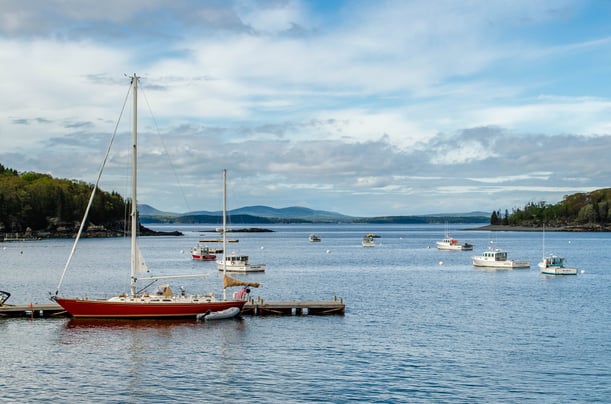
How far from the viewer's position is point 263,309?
6022cm

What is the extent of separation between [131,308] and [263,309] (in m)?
10.9

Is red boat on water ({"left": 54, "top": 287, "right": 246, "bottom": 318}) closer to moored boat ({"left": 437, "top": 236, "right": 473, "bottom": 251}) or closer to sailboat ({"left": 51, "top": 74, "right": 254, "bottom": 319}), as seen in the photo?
sailboat ({"left": 51, "top": 74, "right": 254, "bottom": 319})

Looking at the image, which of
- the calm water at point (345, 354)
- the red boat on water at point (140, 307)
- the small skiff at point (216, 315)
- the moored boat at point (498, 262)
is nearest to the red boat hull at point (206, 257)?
the moored boat at point (498, 262)

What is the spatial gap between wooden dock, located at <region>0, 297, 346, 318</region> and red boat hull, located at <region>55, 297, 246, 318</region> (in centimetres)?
263

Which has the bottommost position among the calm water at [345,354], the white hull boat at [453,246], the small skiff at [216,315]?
the calm water at [345,354]

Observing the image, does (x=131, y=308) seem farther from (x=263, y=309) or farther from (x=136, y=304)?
(x=263, y=309)

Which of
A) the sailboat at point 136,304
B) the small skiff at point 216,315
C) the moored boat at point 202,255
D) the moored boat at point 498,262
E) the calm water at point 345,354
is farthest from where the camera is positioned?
the moored boat at point 202,255

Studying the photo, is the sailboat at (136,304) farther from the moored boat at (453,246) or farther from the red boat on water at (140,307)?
the moored boat at (453,246)

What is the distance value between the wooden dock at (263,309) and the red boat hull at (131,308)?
8.64ft

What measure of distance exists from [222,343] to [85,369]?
10.2 meters

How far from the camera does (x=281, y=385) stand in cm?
3719

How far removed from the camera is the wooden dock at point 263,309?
58.3m

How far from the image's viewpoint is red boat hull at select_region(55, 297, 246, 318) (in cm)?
5581

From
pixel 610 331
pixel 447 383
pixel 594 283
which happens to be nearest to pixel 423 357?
pixel 447 383
